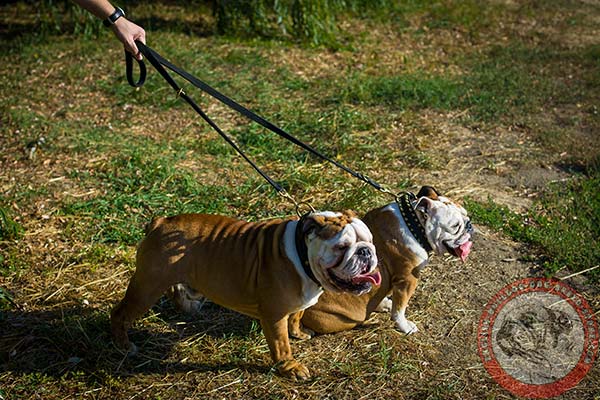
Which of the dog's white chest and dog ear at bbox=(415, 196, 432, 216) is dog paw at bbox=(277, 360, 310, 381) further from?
dog ear at bbox=(415, 196, 432, 216)

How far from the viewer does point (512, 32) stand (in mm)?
10125

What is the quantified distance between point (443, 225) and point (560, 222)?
198 cm

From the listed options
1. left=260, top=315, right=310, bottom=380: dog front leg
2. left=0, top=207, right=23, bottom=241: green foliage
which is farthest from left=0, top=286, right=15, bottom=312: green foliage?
left=260, top=315, right=310, bottom=380: dog front leg

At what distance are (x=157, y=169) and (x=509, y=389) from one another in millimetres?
3409

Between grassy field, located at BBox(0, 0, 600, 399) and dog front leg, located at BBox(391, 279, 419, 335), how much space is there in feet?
0.23

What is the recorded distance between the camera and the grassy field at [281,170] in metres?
3.99

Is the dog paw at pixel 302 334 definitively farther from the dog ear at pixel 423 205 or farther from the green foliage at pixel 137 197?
the green foliage at pixel 137 197

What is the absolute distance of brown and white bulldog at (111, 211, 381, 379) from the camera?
134 inches

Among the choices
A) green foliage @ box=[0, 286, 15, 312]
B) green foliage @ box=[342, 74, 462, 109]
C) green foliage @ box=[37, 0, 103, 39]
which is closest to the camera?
green foliage @ box=[0, 286, 15, 312]

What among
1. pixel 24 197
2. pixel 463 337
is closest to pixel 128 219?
pixel 24 197

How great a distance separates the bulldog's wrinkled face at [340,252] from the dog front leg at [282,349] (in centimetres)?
38

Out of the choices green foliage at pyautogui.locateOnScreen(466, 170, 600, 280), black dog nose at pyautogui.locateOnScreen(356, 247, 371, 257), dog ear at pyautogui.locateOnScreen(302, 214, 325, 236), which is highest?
dog ear at pyautogui.locateOnScreen(302, 214, 325, 236)

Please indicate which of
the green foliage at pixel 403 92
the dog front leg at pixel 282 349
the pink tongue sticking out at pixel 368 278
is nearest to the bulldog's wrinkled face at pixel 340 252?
the pink tongue sticking out at pixel 368 278

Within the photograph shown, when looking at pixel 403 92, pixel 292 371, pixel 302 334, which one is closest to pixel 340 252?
pixel 292 371
